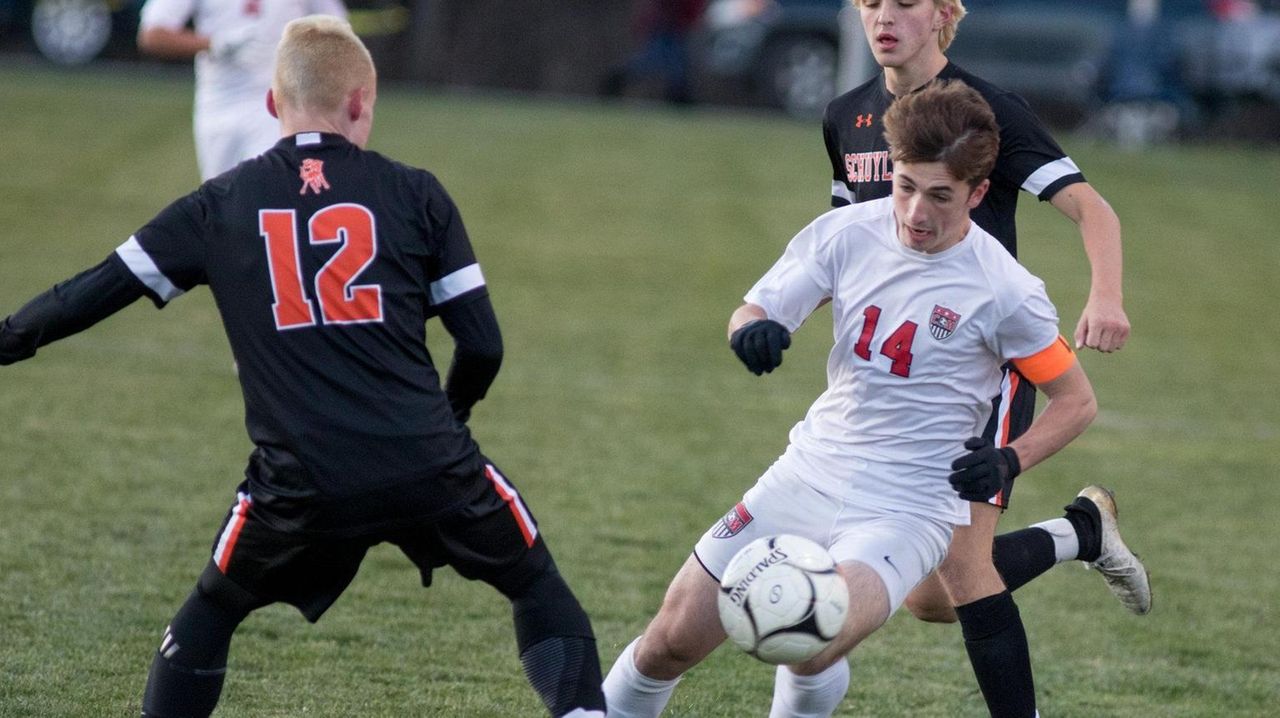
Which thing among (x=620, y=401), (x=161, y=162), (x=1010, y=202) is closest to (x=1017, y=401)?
(x=1010, y=202)

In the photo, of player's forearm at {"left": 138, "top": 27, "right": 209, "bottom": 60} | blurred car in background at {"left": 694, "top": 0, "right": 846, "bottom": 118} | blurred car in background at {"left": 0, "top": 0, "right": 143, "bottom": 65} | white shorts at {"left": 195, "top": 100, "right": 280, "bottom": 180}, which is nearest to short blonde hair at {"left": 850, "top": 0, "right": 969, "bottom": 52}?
white shorts at {"left": 195, "top": 100, "right": 280, "bottom": 180}

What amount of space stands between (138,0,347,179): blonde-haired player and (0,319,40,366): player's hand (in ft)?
16.5

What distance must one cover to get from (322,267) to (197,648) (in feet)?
2.86

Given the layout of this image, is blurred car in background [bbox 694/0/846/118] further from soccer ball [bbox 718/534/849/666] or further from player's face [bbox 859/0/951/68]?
soccer ball [bbox 718/534/849/666]

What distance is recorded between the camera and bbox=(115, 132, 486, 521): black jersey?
3506 millimetres

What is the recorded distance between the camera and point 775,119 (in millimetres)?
21891

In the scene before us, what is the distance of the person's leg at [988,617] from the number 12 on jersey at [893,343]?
421 mm

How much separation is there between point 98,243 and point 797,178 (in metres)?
7.16

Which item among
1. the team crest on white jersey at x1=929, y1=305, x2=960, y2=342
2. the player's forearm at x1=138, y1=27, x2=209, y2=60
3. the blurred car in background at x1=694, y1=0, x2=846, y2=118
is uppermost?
the team crest on white jersey at x1=929, y1=305, x2=960, y2=342

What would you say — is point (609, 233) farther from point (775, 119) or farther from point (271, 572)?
point (271, 572)

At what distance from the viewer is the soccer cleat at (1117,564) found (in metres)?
4.86

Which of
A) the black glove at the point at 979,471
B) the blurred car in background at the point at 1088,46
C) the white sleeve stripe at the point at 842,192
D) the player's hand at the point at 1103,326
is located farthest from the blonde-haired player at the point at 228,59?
the blurred car in background at the point at 1088,46

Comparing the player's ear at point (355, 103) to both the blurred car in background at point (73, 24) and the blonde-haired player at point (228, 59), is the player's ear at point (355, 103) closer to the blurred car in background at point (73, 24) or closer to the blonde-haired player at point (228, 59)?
the blonde-haired player at point (228, 59)

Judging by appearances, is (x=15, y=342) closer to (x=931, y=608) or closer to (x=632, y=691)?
(x=632, y=691)
